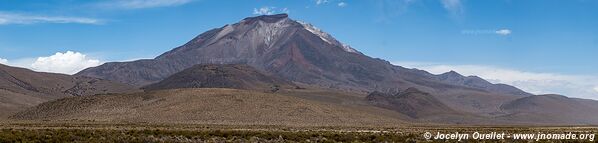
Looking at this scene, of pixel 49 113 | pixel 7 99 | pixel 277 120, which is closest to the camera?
pixel 277 120

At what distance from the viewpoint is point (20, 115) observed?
126500 mm

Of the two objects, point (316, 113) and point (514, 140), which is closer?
point (514, 140)

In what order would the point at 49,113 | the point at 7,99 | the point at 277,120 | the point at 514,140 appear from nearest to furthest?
the point at 514,140, the point at 277,120, the point at 49,113, the point at 7,99

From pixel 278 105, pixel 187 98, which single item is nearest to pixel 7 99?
pixel 187 98

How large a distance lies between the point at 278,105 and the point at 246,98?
346 inches

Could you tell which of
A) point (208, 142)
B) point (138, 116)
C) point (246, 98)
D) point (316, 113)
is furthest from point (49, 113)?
point (208, 142)

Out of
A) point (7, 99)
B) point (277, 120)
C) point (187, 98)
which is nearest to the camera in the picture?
point (277, 120)

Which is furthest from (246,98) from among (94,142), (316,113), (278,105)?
(94,142)

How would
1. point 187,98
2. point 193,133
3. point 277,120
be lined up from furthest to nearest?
point 187,98 < point 277,120 < point 193,133

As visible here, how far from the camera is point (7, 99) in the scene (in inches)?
7544

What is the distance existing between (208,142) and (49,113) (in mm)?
90437

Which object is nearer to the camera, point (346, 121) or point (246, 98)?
point (346, 121)

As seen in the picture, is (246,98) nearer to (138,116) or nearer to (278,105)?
(278,105)

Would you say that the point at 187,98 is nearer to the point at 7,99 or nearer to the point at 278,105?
the point at 278,105
